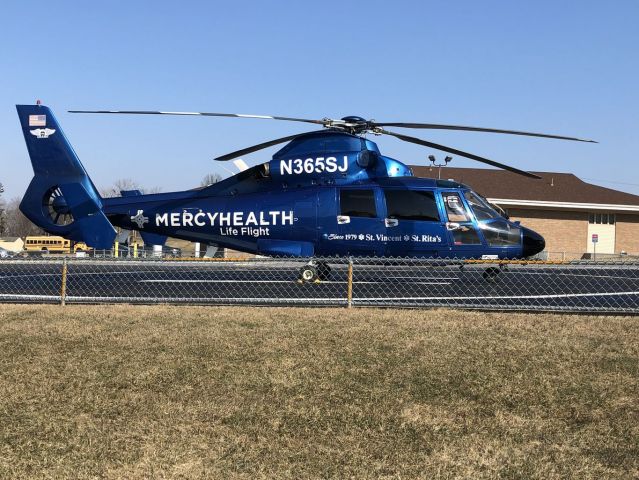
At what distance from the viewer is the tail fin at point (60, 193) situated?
556 inches

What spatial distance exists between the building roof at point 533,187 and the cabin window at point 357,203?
104 feet

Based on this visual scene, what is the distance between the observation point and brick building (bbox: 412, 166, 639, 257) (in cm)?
4391

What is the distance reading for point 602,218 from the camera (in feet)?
151

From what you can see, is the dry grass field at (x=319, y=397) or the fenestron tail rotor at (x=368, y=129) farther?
the fenestron tail rotor at (x=368, y=129)

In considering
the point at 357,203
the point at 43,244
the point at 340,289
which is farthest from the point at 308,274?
the point at 43,244

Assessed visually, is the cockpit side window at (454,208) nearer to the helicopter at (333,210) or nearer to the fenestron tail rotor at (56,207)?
the helicopter at (333,210)

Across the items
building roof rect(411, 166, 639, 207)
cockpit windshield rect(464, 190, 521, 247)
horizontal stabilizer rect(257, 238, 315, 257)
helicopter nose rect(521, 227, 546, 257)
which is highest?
building roof rect(411, 166, 639, 207)

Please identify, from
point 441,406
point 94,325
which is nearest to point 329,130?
point 94,325

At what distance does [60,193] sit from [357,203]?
7.22 m

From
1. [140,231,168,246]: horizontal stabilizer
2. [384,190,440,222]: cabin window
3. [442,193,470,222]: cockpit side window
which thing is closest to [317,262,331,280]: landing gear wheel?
[384,190,440,222]: cabin window

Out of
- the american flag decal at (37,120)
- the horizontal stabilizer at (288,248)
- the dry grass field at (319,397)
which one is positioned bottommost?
the dry grass field at (319,397)

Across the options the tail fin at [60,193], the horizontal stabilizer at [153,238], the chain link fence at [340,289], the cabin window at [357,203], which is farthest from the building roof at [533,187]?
the tail fin at [60,193]

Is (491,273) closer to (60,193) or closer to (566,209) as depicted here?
(60,193)

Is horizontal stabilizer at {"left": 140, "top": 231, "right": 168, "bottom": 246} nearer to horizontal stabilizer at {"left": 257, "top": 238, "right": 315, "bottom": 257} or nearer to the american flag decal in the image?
horizontal stabilizer at {"left": 257, "top": 238, "right": 315, "bottom": 257}
